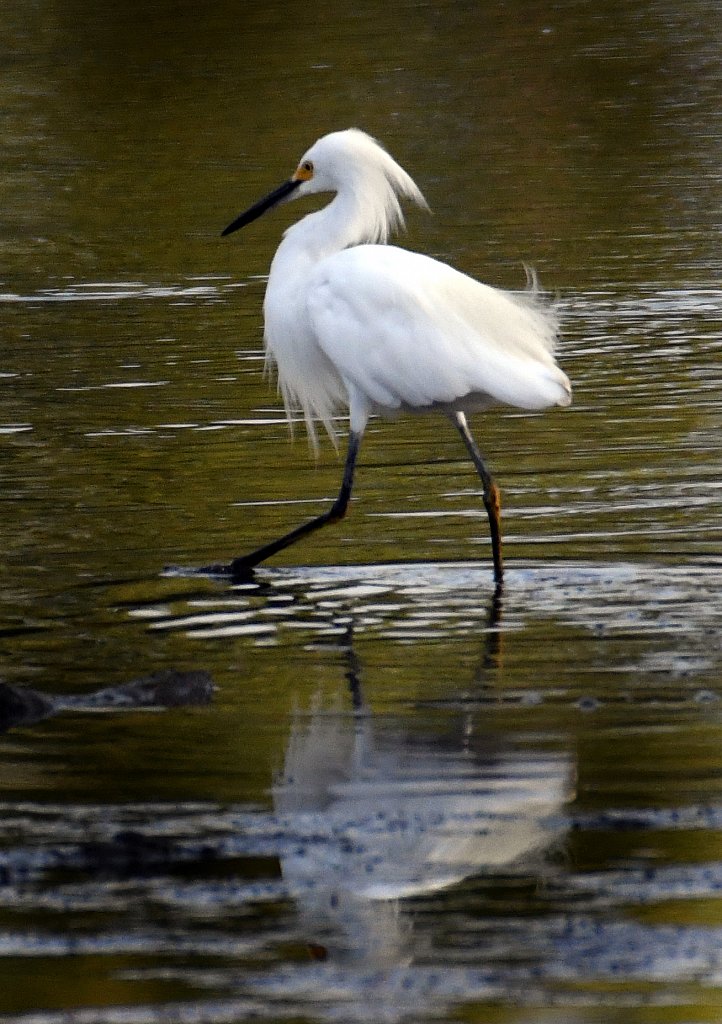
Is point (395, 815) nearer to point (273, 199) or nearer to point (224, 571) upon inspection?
point (224, 571)

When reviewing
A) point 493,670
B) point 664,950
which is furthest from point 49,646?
point 664,950

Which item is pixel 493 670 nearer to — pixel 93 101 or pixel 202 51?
pixel 93 101

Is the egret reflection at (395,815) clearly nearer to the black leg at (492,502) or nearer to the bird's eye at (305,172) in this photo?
the black leg at (492,502)

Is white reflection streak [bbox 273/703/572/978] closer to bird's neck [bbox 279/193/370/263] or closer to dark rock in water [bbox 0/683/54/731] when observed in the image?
dark rock in water [bbox 0/683/54/731]

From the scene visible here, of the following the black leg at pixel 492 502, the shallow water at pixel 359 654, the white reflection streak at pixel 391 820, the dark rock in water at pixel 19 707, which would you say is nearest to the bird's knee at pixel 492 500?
the black leg at pixel 492 502

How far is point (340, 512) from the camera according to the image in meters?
9.27

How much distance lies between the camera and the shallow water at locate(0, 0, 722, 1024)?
4957 mm

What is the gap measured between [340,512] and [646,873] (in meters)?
4.13

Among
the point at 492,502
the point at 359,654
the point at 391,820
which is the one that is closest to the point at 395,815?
the point at 391,820

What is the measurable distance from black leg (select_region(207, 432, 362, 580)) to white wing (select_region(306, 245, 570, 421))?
294 millimetres

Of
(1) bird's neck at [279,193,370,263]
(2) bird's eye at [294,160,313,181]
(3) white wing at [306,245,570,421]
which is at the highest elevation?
(2) bird's eye at [294,160,313,181]

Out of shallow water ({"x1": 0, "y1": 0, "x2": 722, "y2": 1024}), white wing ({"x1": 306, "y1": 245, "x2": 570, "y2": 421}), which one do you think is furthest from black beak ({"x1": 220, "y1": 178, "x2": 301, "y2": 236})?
shallow water ({"x1": 0, "y1": 0, "x2": 722, "y2": 1024})

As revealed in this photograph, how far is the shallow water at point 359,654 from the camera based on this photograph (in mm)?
4957

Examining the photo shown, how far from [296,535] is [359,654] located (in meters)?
1.64
